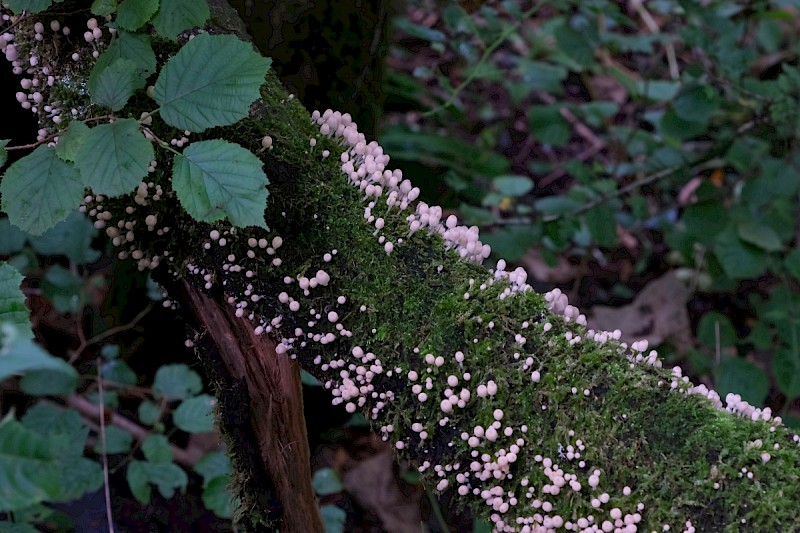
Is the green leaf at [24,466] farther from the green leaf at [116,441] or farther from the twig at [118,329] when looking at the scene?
the twig at [118,329]

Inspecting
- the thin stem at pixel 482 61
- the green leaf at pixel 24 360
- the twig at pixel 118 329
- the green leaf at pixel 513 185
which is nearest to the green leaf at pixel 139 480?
the twig at pixel 118 329

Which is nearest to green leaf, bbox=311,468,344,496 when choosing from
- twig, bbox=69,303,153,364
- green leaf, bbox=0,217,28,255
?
twig, bbox=69,303,153,364

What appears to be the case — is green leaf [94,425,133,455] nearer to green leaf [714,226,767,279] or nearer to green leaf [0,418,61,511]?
green leaf [0,418,61,511]

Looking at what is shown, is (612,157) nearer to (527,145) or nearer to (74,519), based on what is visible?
(527,145)

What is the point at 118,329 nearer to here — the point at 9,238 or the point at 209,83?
the point at 9,238

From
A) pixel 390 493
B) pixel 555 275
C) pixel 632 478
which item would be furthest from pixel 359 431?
pixel 632 478

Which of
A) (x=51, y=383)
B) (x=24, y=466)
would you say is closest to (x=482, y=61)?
(x=51, y=383)
